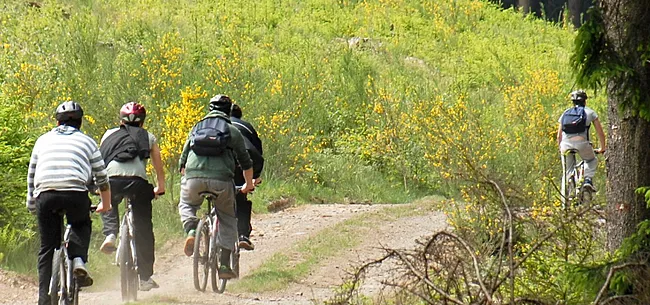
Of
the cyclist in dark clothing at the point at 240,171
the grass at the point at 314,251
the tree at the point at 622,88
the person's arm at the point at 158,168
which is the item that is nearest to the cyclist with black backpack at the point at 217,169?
the person's arm at the point at 158,168

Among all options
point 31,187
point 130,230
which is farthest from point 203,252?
point 31,187

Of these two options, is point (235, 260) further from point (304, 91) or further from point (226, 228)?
point (304, 91)

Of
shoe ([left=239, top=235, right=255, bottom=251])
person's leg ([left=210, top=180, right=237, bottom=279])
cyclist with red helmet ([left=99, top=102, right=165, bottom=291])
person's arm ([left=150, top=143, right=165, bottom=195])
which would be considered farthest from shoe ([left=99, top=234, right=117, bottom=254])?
shoe ([left=239, top=235, right=255, bottom=251])

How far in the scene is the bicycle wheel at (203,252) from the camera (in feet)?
35.3

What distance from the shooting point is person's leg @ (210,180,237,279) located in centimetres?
1077

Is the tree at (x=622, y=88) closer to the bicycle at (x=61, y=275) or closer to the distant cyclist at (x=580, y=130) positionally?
the bicycle at (x=61, y=275)

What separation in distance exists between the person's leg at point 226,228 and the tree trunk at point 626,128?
4140 mm

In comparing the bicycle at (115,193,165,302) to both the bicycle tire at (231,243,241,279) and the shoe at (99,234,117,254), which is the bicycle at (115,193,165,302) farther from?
the bicycle tire at (231,243,241,279)

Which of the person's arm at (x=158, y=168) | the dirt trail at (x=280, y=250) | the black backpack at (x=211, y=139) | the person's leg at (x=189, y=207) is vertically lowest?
the dirt trail at (x=280, y=250)

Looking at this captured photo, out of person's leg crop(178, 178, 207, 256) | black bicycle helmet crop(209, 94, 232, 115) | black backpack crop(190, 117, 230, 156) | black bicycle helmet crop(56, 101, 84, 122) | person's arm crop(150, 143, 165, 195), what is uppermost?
black bicycle helmet crop(56, 101, 84, 122)

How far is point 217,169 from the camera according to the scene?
34.6ft

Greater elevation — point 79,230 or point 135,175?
point 79,230

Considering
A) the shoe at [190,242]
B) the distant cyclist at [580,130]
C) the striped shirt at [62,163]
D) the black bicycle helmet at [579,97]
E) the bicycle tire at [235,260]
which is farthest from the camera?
the distant cyclist at [580,130]

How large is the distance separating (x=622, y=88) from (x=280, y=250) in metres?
7.97
